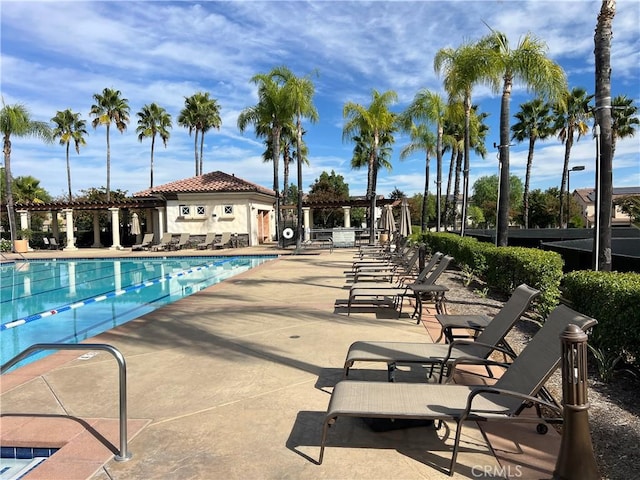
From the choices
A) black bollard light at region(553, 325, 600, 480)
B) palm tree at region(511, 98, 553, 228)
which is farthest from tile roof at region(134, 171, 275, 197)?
black bollard light at region(553, 325, 600, 480)

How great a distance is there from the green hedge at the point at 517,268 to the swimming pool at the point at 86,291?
756 cm

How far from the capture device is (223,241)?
90.7 feet

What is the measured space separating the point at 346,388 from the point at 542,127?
123 ft

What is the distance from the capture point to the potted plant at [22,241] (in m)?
29.0

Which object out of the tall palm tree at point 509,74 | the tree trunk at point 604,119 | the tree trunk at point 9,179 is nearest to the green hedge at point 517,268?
the tree trunk at point 604,119

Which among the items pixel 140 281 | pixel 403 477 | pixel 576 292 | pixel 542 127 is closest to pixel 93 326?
pixel 140 281

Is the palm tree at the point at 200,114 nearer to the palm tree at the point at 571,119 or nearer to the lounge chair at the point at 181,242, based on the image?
the lounge chair at the point at 181,242

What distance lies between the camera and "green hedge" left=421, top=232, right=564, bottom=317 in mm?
7746

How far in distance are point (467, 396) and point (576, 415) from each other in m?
0.77

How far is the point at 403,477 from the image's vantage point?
2848 mm

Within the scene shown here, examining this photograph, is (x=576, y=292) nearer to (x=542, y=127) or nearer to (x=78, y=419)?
(x=78, y=419)

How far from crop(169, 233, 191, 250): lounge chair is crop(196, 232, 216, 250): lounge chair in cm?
79

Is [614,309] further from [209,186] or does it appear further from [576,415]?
[209,186]

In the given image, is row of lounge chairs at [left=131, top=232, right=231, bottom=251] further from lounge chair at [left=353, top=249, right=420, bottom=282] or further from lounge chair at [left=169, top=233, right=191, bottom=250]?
lounge chair at [left=353, top=249, right=420, bottom=282]
